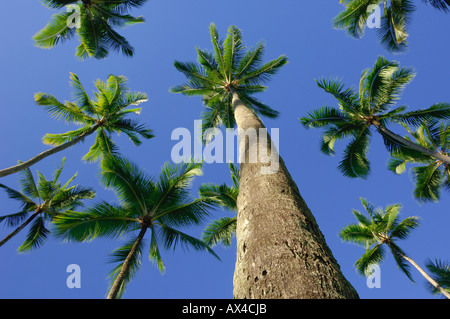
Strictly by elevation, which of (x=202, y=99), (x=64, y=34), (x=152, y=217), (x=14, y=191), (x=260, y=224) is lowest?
(x=260, y=224)

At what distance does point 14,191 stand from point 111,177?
7.63 m

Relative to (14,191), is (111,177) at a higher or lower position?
lower

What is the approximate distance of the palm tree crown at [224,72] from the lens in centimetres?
1173

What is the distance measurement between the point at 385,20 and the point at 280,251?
1310cm

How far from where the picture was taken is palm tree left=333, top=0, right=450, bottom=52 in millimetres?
10531

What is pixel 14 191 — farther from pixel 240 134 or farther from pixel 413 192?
pixel 413 192

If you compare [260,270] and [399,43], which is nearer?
[260,270]

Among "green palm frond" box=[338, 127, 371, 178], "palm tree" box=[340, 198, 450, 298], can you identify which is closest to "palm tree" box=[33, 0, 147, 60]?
"green palm frond" box=[338, 127, 371, 178]

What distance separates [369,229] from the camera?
14523mm

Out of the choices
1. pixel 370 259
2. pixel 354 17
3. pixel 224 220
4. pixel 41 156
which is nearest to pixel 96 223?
pixel 41 156

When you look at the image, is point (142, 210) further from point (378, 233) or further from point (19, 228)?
point (378, 233)
